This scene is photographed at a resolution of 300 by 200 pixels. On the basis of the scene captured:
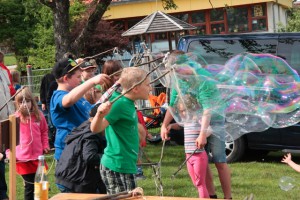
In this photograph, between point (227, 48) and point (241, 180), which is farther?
point (227, 48)

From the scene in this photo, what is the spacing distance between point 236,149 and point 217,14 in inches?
979

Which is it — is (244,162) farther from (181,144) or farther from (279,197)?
(279,197)

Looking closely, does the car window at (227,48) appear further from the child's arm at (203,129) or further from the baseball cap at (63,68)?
the baseball cap at (63,68)

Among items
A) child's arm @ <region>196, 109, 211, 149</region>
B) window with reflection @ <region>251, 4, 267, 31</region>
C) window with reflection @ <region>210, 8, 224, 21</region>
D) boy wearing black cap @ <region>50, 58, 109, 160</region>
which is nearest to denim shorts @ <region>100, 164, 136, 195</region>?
boy wearing black cap @ <region>50, 58, 109, 160</region>

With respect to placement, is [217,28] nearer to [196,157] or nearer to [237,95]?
[196,157]

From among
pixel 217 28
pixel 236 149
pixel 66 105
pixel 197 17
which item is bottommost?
pixel 236 149

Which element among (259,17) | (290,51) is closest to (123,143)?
(290,51)

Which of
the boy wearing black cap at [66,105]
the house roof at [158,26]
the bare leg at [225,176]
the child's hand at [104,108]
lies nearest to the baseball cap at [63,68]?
the boy wearing black cap at [66,105]

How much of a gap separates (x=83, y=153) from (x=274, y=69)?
7.40 ft

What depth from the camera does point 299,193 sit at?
794cm

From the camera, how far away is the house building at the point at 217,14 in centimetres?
3353

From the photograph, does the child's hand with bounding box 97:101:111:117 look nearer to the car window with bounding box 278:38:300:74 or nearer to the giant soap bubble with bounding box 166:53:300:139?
the giant soap bubble with bounding box 166:53:300:139

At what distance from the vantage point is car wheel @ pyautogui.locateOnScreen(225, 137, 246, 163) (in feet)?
33.4

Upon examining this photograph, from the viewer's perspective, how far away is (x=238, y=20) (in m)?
34.2
